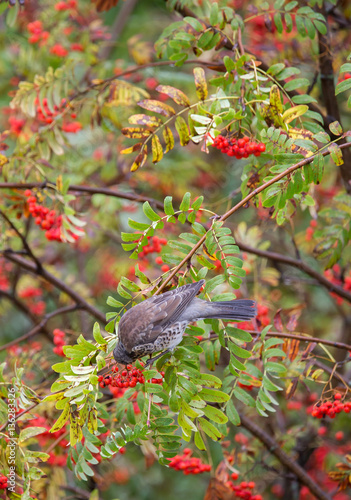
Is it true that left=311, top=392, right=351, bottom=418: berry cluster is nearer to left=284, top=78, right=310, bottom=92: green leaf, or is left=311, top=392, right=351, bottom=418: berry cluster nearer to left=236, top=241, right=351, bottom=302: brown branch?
left=236, top=241, right=351, bottom=302: brown branch

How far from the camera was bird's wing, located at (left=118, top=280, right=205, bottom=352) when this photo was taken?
2312 mm

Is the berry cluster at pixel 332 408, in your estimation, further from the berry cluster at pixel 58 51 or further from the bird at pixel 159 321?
the berry cluster at pixel 58 51

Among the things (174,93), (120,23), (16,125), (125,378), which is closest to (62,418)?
(125,378)

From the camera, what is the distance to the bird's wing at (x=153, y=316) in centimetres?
231

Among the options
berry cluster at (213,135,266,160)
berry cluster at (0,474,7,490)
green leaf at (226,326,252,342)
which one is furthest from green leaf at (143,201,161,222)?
berry cluster at (0,474,7,490)

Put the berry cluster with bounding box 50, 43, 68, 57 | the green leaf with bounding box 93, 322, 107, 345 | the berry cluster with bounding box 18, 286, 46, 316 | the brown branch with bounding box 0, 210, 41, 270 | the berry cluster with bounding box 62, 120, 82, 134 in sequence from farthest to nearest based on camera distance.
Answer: the berry cluster with bounding box 18, 286, 46, 316 → the berry cluster with bounding box 50, 43, 68, 57 → the berry cluster with bounding box 62, 120, 82, 134 → the brown branch with bounding box 0, 210, 41, 270 → the green leaf with bounding box 93, 322, 107, 345

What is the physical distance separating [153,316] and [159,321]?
1.7 inches

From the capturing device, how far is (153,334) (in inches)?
93.6

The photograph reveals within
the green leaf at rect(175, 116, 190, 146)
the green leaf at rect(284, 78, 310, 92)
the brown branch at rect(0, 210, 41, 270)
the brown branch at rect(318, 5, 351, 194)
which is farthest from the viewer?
the brown branch at rect(318, 5, 351, 194)

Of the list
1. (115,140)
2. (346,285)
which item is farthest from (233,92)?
(115,140)

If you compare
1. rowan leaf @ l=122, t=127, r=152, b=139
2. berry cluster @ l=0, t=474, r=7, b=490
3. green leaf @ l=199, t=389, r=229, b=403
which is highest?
rowan leaf @ l=122, t=127, r=152, b=139

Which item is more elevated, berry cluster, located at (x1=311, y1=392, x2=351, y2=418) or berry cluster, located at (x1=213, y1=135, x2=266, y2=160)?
berry cluster, located at (x1=213, y1=135, x2=266, y2=160)

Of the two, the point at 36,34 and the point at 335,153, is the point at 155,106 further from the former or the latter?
the point at 36,34

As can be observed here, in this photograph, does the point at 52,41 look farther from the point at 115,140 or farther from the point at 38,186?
the point at 38,186
